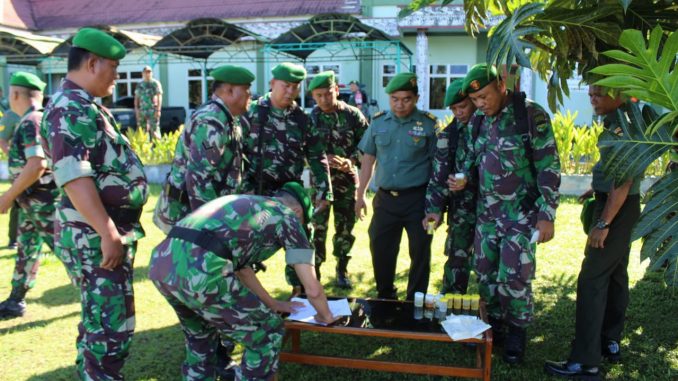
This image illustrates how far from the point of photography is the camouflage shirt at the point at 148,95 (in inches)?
488

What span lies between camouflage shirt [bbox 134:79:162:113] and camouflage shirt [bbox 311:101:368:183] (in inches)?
328

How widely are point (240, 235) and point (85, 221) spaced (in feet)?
2.76

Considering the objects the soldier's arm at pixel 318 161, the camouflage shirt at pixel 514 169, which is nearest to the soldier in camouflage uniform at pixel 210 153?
the soldier's arm at pixel 318 161

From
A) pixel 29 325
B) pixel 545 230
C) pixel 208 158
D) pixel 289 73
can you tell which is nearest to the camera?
pixel 208 158

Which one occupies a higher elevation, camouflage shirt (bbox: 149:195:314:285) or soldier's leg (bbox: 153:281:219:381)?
camouflage shirt (bbox: 149:195:314:285)

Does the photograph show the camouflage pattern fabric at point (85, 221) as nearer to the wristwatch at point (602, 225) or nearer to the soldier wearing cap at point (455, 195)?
the soldier wearing cap at point (455, 195)

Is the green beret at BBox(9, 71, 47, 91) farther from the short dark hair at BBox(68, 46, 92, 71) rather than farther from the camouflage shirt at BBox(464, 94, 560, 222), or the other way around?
the camouflage shirt at BBox(464, 94, 560, 222)

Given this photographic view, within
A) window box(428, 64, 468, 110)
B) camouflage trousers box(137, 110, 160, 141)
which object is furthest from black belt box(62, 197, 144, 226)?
window box(428, 64, 468, 110)

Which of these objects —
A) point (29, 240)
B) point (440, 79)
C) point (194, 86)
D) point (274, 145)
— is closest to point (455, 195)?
point (274, 145)

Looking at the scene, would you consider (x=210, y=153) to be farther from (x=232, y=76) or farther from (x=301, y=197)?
(x=301, y=197)

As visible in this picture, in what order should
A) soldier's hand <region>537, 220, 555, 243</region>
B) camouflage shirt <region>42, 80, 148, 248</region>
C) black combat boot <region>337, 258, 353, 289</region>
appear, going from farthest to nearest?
black combat boot <region>337, 258, 353, 289</region> < soldier's hand <region>537, 220, 555, 243</region> < camouflage shirt <region>42, 80, 148, 248</region>

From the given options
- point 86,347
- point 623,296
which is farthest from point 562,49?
point 86,347

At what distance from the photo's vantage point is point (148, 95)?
12.4 meters

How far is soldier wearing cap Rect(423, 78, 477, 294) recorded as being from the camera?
3971 millimetres
